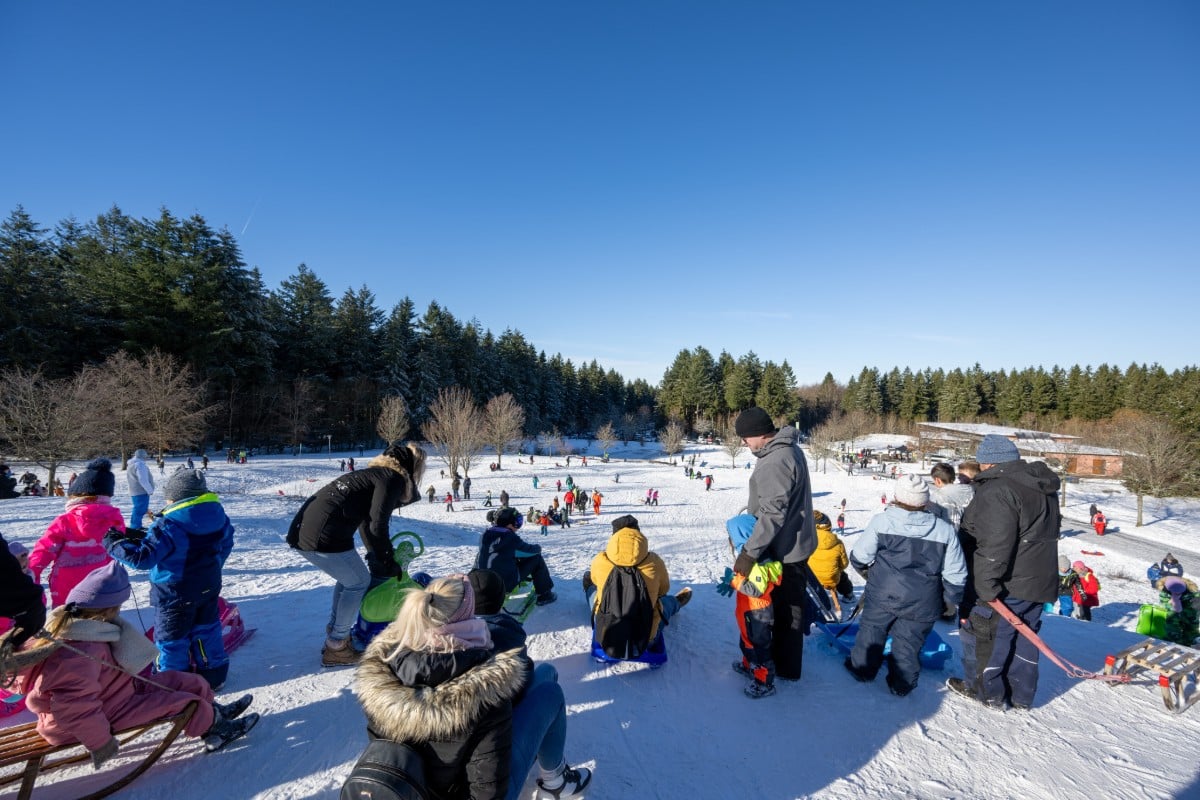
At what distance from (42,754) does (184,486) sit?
1.48 metres

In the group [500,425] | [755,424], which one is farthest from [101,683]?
[500,425]

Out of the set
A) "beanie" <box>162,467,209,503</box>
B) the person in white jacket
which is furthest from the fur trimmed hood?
the person in white jacket

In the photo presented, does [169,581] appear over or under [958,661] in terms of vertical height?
over

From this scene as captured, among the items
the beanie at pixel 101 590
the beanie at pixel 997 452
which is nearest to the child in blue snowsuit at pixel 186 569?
the beanie at pixel 101 590

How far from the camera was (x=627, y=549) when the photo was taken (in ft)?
11.9

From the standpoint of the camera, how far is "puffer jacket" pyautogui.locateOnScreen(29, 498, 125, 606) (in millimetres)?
3820

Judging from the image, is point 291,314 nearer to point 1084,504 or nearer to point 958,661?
point 958,661

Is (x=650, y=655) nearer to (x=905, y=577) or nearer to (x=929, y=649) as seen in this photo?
(x=905, y=577)

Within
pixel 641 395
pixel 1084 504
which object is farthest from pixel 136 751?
pixel 641 395

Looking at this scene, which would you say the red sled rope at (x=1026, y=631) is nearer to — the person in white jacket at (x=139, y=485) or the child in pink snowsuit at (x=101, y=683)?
the child in pink snowsuit at (x=101, y=683)

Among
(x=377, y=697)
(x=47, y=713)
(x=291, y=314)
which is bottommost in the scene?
(x=47, y=713)

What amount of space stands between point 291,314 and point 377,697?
53.3 m

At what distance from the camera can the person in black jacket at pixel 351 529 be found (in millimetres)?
3459

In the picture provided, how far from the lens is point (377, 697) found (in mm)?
1798
